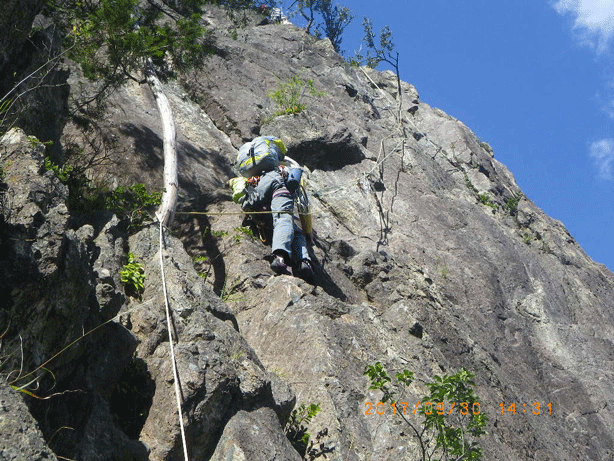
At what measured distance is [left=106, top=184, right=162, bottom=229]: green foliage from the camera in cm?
791

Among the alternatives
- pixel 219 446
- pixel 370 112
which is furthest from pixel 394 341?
pixel 370 112

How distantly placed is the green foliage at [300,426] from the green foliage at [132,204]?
113 inches

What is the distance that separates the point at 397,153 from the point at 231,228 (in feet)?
19.9

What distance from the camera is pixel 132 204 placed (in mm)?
8148

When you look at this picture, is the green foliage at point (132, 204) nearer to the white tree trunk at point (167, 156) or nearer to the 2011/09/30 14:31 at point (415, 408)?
the white tree trunk at point (167, 156)

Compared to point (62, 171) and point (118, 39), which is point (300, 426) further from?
point (118, 39)

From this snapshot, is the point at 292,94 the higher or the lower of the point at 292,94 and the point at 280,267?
the higher

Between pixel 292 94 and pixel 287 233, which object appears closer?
pixel 287 233

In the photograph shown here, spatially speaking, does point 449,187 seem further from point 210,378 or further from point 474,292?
point 210,378

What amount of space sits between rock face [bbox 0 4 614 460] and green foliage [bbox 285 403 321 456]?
0.26ft

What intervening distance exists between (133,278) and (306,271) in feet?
7.43

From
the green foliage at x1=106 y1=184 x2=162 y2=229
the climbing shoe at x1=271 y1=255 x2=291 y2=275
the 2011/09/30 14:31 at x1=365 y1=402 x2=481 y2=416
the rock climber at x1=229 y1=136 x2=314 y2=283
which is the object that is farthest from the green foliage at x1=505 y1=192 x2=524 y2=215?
the green foliage at x1=106 y1=184 x2=162 y2=229

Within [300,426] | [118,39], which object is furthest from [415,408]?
[118,39]

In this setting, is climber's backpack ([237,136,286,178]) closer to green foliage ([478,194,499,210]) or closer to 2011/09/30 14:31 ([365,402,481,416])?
2011/09/30 14:31 ([365,402,481,416])
